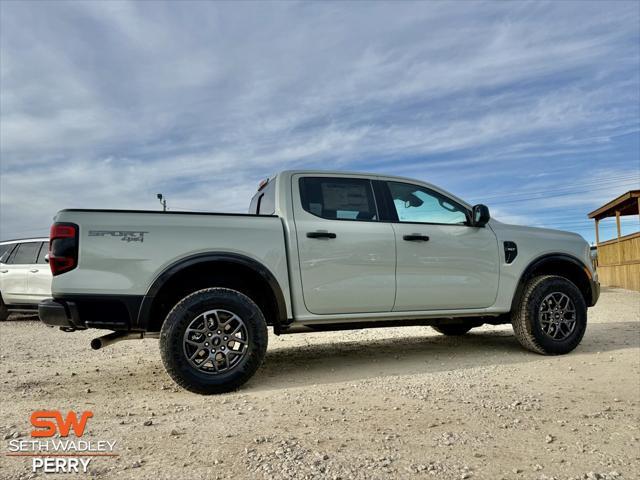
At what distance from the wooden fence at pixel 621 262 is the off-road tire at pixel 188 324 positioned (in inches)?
664

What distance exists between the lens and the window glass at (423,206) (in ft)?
17.7

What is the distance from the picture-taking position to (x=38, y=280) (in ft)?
34.2

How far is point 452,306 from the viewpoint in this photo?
5402 mm

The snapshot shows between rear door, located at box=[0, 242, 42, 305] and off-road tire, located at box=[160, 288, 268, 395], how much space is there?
8025 mm

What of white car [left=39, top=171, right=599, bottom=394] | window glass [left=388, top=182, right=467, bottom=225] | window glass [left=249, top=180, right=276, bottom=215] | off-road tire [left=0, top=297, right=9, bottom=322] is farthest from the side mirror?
off-road tire [left=0, top=297, right=9, bottom=322]

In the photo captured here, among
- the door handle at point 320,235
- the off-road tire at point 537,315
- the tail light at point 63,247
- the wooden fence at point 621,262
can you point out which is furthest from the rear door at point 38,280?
the wooden fence at point 621,262

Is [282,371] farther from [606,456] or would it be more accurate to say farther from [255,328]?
[606,456]

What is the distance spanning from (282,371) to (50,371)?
2614mm

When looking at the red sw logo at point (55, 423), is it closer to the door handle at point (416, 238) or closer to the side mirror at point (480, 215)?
the door handle at point (416, 238)

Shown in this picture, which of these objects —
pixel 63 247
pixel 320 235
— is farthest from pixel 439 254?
pixel 63 247

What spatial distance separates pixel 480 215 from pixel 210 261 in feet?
9.72

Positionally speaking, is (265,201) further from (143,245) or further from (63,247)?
(63,247)

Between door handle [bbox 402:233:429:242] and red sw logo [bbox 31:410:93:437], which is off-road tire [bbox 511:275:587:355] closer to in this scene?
door handle [bbox 402:233:429:242]

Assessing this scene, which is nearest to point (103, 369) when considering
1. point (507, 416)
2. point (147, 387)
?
point (147, 387)
